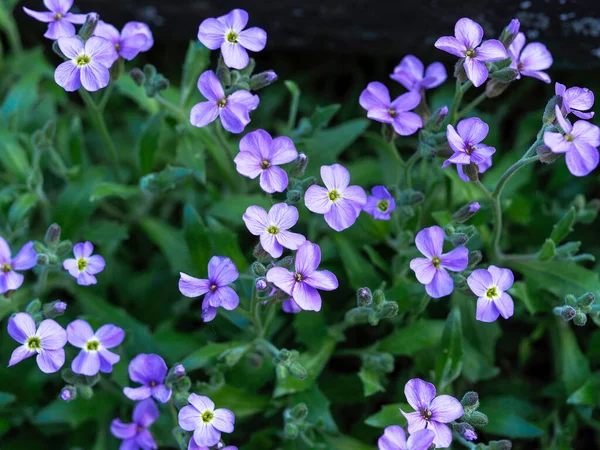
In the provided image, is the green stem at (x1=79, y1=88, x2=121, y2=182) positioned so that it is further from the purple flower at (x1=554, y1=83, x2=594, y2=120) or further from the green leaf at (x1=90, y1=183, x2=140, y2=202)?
the purple flower at (x1=554, y1=83, x2=594, y2=120)

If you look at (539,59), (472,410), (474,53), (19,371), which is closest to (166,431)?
(19,371)

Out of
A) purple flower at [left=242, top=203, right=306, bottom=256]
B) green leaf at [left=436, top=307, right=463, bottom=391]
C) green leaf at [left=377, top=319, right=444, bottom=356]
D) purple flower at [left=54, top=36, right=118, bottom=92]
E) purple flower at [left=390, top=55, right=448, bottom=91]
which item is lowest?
green leaf at [left=377, top=319, right=444, bottom=356]

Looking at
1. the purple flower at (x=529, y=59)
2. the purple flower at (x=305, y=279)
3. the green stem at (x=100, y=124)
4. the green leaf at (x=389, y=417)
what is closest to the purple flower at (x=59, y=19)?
the green stem at (x=100, y=124)

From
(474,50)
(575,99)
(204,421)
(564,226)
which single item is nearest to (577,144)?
(575,99)

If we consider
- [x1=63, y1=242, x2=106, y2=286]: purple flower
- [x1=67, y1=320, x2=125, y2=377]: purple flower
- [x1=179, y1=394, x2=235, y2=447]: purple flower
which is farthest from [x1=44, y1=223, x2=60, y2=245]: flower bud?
[x1=179, y1=394, x2=235, y2=447]: purple flower

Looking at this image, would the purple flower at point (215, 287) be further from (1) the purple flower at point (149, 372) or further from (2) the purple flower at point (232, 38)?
(2) the purple flower at point (232, 38)

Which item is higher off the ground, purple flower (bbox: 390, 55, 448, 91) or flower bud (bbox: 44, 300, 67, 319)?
purple flower (bbox: 390, 55, 448, 91)

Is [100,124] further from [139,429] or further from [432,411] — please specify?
[432,411]
